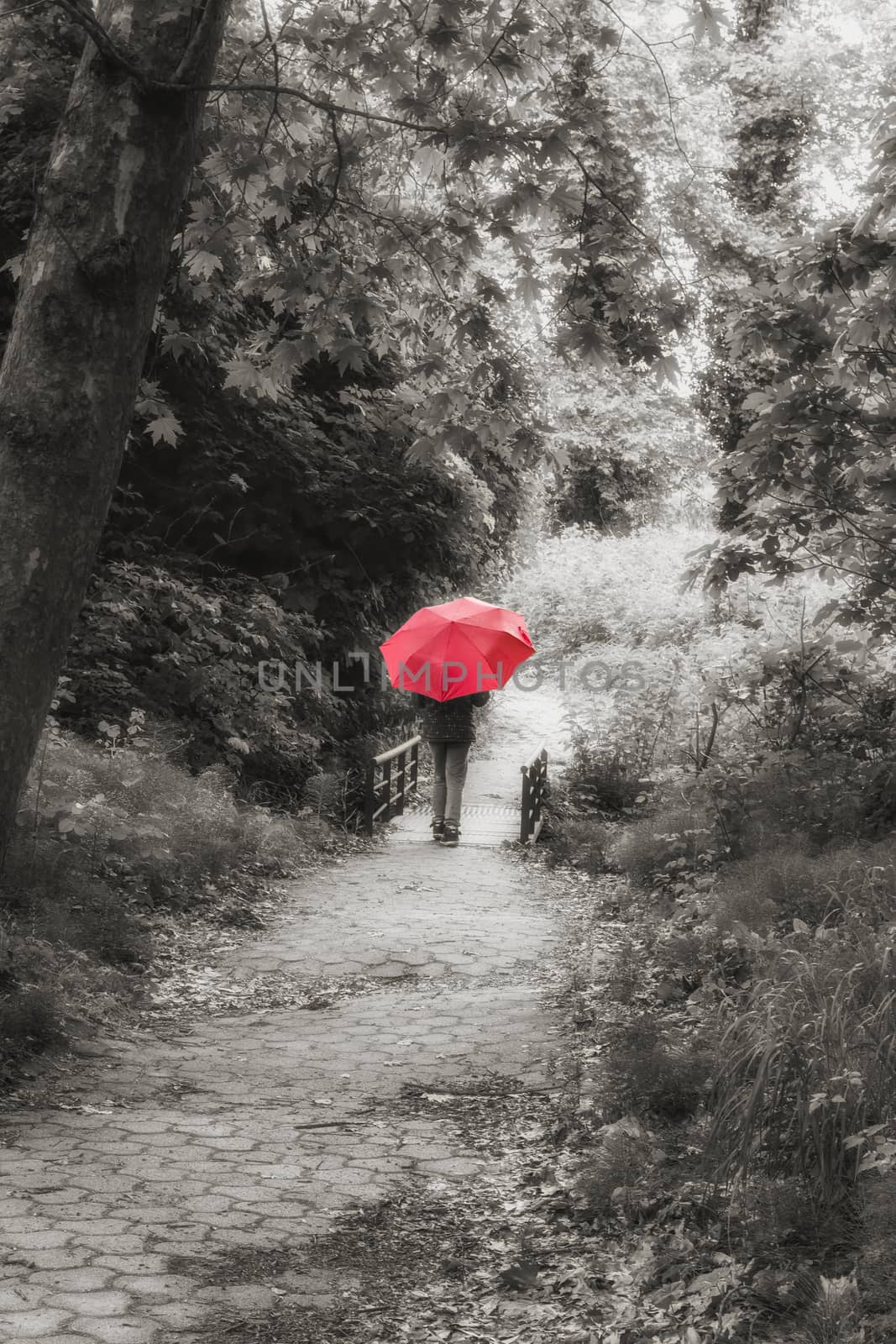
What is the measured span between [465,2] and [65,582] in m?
4.00

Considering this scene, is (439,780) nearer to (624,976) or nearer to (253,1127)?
(624,976)

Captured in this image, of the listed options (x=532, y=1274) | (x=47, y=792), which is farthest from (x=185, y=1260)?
(x=47, y=792)

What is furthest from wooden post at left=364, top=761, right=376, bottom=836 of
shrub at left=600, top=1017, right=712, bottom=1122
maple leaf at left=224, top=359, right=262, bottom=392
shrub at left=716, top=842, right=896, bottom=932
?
shrub at left=600, top=1017, right=712, bottom=1122

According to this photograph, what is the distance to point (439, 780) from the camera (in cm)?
1296

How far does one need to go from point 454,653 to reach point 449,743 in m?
1.12

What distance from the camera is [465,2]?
6395 mm

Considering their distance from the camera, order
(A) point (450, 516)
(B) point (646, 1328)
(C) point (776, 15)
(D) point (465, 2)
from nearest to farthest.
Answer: (B) point (646, 1328)
(D) point (465, 2)
(A) point (450, 516)
(C) point (776, 15)

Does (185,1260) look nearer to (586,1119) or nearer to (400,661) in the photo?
(586,1119)

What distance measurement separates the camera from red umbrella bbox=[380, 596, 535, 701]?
12102 mm

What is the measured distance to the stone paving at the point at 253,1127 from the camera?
140 inches

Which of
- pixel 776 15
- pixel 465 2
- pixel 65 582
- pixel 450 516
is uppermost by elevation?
pixel 776 15

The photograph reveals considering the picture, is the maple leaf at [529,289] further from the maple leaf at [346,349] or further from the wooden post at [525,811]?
the wooden post at [525,811]

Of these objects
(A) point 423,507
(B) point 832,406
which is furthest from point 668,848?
(A) point 423,507

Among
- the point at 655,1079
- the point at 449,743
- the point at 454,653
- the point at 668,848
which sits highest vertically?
the point at 454,653
